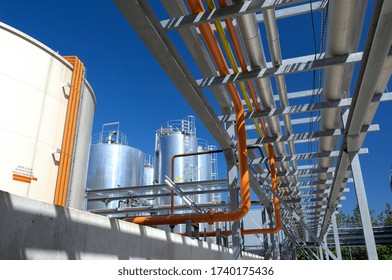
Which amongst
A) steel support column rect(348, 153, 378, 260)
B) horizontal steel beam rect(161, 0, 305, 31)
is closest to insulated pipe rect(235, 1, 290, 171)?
horizontal steel beam rect(161, 0, 305, 31)

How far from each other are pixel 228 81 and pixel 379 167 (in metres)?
22.1

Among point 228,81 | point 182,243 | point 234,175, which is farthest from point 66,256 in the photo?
point 234,175

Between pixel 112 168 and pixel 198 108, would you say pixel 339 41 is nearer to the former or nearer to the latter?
pixel 198 108

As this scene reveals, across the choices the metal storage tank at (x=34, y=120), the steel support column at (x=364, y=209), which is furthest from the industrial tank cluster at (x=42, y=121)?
the steel support column at (x=364, y=209)

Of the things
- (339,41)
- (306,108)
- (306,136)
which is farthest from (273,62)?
(306,136)

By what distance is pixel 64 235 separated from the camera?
2174 millimetres

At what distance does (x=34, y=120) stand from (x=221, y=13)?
3.39m

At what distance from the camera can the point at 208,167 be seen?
611 inches

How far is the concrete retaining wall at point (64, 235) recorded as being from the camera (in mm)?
1812

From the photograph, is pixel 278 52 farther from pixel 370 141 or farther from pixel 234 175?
pixel 370 141

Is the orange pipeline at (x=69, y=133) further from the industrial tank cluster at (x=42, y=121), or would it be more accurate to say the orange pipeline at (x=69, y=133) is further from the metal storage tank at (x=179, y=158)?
the metal storage tank at (x=179, y=158)

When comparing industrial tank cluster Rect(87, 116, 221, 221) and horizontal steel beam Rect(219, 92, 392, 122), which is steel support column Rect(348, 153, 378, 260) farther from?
industrial tank cluster Rect(87, 116, 221, 221)

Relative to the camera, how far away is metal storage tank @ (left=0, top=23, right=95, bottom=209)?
466cm

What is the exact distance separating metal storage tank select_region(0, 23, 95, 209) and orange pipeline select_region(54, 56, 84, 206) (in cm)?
2
